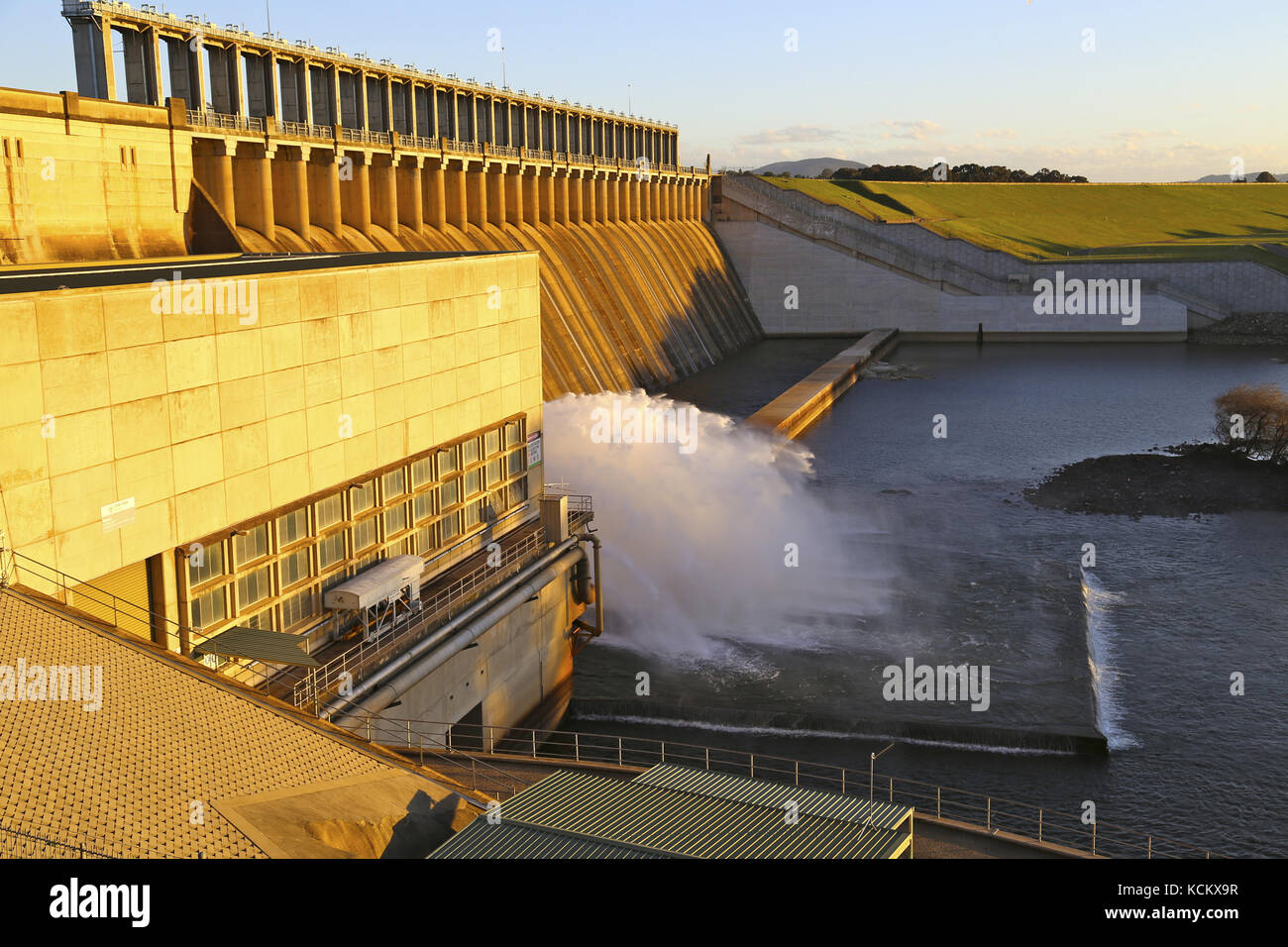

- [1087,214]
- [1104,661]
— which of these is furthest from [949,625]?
[1087,214]

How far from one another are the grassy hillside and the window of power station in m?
76.4

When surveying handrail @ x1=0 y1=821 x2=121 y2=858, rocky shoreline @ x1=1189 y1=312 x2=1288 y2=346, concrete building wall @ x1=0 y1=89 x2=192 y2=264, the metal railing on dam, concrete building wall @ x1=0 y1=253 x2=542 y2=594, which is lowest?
the metal railing on dam

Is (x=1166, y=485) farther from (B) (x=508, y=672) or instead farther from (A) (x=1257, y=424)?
(B) (x=508, y=672)

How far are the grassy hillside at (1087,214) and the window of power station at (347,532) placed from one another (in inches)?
3006

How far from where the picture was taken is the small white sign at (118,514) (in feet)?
52.6

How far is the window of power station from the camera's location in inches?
720

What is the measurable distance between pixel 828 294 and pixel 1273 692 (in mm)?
69165

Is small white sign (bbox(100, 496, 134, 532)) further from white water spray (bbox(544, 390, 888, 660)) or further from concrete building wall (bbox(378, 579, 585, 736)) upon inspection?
white water spray (bbox(544, 390, 888, 660))

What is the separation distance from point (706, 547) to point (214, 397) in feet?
60.7

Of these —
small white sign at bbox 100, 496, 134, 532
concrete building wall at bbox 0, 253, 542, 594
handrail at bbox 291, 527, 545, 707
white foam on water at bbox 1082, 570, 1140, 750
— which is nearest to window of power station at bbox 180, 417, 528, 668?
concrete building wall at bbox 0, 253, 542, 594

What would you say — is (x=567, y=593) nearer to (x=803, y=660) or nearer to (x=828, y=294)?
(x=803, y=660)

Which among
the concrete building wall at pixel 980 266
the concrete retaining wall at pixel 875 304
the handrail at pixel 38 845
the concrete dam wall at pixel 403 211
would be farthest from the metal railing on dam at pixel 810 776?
the concrete building wall at pixel 980 266

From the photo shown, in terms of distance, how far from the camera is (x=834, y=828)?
12906mm

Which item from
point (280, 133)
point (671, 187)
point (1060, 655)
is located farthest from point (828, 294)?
point (1060, 655)
